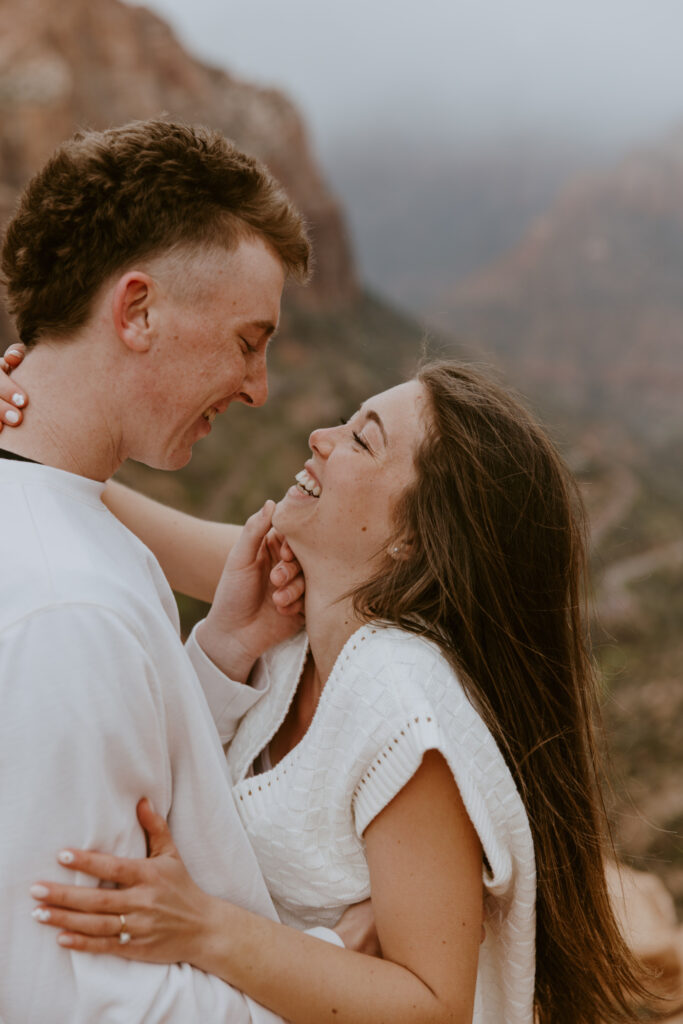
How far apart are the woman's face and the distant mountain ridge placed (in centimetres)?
6267

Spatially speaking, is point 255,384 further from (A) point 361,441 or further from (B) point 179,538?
(B) point 179,538

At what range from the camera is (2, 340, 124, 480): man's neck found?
1931 millimetres

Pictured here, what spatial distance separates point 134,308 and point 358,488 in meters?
0.74

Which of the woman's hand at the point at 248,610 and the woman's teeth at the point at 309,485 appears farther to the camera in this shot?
the woman's hand at the point at 248,610

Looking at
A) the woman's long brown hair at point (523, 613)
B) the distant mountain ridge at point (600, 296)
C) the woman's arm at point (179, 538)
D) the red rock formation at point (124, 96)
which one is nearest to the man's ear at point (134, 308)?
the woman's long brown hair at point (523, 613)

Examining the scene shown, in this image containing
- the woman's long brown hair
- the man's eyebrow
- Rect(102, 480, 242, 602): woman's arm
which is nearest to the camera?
the woman's long brown hair

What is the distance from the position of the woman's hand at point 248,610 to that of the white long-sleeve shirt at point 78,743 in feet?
2.58

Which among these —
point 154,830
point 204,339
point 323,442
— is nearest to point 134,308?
point 204,339

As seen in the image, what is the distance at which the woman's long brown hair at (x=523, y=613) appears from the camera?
90.7 inches

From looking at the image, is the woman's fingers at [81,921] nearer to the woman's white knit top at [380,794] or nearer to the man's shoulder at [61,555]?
the man's shoulder at [61,555]

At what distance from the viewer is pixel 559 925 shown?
2.37 metres

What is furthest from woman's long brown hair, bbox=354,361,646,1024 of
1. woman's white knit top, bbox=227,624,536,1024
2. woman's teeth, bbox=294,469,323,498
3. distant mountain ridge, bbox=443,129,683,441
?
distant mountain ridge, bbox=443,129,683,441

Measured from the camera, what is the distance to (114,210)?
1883 mm

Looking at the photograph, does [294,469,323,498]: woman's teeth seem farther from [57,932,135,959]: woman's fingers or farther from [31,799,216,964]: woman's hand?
[57,932,135,959]: woman's fingers
